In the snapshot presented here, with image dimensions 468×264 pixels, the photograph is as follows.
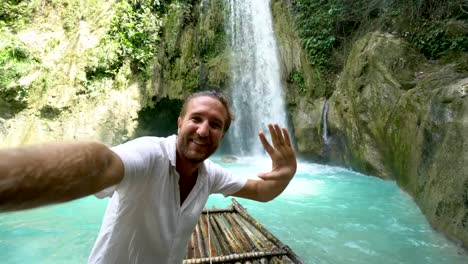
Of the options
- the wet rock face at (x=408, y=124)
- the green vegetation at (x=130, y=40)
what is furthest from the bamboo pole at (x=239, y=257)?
the green vegetation at (x=130, y=40)

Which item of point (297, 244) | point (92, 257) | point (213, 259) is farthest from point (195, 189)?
point (297, 244)

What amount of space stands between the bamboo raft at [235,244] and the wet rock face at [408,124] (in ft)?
7.45

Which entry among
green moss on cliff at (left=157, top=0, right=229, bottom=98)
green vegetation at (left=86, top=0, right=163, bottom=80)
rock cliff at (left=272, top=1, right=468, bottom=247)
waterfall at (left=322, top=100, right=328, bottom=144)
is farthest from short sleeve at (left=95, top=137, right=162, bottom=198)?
green vegetation at (left=86, top=0, right=163, bottom=80)

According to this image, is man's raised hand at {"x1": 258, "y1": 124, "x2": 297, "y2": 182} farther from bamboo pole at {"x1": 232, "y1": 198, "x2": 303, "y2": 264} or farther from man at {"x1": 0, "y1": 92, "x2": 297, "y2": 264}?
bamboo pole at {"x1": 232, "y1": 198, "x2": 303, "y2": 264}

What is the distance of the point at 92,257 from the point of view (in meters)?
1.33

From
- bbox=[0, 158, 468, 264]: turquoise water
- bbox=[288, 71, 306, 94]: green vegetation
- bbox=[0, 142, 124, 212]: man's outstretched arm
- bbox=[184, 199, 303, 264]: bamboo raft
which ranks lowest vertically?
bbox=[0, 158, 468, 264]: turquoise water

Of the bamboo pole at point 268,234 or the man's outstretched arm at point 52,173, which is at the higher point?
the man's outstretched arm at point 52,173

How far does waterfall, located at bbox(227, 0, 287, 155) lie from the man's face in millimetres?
10450

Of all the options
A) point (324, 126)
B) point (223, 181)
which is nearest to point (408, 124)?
point (324, 126)

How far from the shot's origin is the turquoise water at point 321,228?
12.2 feet

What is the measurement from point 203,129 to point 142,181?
1.25 feet

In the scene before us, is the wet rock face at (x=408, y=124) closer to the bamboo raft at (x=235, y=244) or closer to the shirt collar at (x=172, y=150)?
the bamboo raft at (x=235, y=244)

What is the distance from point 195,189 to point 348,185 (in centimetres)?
669

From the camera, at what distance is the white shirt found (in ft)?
3.93
